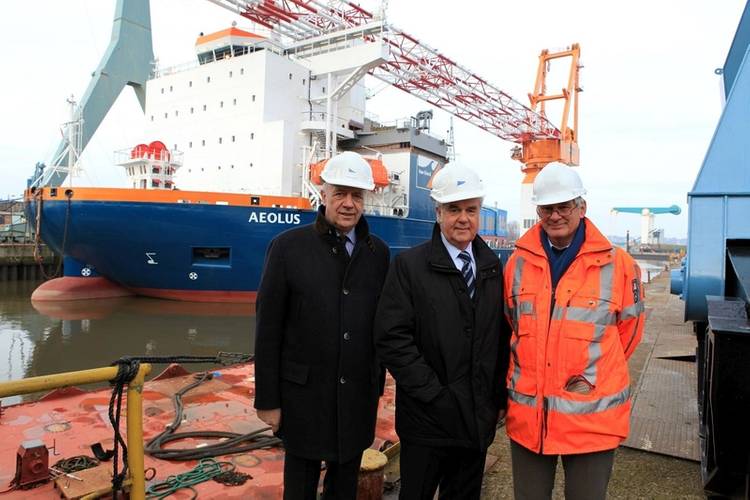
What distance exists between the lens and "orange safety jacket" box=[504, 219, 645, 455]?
1.56 meters

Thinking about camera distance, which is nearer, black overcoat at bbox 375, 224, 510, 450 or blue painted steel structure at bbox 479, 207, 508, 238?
black overcoat at bbox 375, 224, 510, 450

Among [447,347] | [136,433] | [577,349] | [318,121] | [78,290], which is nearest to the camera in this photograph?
[577,349]

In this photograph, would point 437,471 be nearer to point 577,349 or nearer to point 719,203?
point 577,349

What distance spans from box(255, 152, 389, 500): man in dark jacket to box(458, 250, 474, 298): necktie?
350 millimetres

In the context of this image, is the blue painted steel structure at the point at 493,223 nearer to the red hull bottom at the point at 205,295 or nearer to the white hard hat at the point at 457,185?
the red hull bottom at the point at 205,295

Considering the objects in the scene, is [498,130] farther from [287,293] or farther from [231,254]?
Answer: [287,293]

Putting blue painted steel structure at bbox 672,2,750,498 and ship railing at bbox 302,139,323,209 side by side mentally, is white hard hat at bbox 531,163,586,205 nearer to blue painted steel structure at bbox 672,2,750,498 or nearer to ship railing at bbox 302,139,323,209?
blue painted steel structure at bbox 672,2,750,498

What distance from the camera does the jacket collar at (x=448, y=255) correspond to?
172 centimetres

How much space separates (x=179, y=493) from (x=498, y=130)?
21412 millimetres

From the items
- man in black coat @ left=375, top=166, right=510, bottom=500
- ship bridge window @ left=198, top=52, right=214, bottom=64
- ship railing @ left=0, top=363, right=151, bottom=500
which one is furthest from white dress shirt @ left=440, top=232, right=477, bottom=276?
ship bridge window @ left=198, top=52, right=214, bottom=64

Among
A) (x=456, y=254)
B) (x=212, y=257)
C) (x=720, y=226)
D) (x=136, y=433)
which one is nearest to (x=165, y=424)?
(x=136, y=433)

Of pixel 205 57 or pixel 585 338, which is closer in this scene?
pixel 585 338

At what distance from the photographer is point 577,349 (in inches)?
61.9

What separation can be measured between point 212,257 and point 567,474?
10.2 metres
